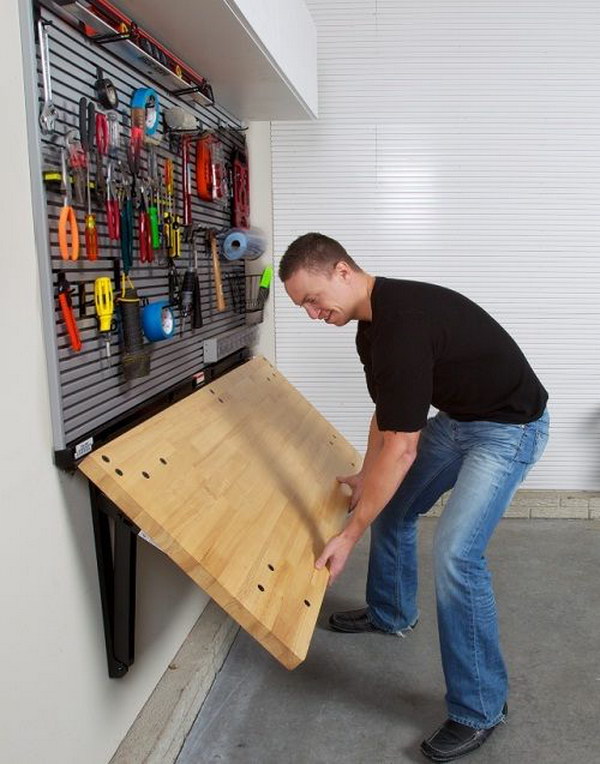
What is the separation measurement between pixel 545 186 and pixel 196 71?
7.82 feet

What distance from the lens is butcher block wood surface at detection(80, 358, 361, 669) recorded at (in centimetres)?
170

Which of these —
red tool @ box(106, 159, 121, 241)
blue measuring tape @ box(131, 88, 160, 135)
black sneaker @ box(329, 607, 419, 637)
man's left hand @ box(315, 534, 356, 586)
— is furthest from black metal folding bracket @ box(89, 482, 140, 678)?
black sneaker @ box(329, 607, 419, 637)

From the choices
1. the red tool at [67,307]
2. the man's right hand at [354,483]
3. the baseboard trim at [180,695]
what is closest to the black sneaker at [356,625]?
the baseboard trim at [180,695]

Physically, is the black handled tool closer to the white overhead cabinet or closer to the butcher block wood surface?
the white overhead cabinet

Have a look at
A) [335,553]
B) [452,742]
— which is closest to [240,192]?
[335,553]

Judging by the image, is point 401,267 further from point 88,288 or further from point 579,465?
point 88,288

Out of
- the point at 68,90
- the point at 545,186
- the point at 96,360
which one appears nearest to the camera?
the point at 68,90

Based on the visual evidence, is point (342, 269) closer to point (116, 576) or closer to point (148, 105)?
point (148, 105)

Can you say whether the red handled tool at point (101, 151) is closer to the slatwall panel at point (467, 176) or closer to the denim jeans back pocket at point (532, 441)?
the denim jeans back pocket at point (532, 441)

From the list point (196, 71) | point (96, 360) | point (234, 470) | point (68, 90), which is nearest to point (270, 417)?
point (234, 470)

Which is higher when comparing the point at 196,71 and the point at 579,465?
the point at 196,71

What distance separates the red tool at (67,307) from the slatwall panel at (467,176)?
2.72m

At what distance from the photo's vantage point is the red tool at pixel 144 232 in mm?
2090

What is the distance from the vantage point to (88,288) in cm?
182
